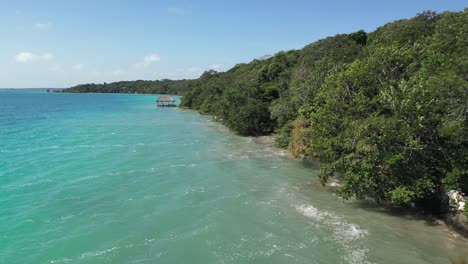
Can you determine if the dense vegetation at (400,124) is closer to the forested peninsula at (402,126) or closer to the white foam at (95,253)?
the forested peninsula at (402,126)

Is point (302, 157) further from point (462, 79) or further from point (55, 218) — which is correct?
point (55, 218)

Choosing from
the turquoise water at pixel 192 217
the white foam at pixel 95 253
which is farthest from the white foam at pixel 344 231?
the white foam at pixel 95 253

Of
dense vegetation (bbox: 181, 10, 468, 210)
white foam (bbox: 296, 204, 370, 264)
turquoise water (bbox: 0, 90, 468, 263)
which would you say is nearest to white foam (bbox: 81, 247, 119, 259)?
turquoise water (bbox: 0, 90, 468, 263)

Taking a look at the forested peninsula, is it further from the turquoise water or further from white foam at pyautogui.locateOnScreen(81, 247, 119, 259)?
white foam at pyautogui.locateOnScreen(81, 247, 119, 259)

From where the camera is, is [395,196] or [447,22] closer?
[395,196]

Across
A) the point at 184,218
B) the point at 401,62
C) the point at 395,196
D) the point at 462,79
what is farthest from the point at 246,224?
the point at 401,62

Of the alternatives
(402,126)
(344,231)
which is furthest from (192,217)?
(402,126)

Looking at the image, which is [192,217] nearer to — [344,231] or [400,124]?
[344,231]
